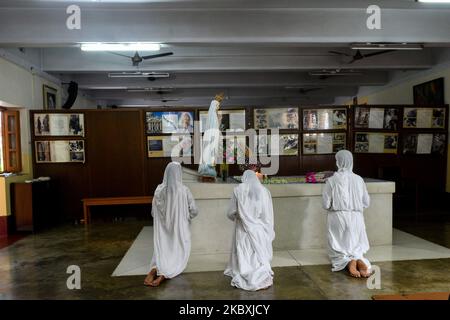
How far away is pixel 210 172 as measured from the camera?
16.9 ft

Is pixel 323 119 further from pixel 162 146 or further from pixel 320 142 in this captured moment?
pixel 162 146

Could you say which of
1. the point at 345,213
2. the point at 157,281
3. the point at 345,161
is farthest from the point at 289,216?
the point at 157,281

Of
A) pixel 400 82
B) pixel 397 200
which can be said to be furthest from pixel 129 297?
pixel 400 82

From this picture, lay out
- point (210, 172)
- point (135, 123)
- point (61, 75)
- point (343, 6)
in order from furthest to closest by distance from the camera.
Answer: point (61, 75), point (135, 123), point (343, 6), point (210, 172)

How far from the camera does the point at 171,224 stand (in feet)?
12.9

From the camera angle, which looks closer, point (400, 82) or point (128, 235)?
point (128, 235)

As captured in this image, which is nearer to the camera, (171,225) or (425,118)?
(171,225)

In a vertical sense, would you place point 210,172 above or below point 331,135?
below

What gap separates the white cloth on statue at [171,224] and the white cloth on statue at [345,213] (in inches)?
68.8

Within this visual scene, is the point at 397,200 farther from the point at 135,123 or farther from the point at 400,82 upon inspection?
the point at 135,123

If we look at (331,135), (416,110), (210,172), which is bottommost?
(210,172)

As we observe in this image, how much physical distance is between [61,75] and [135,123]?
3501 mm

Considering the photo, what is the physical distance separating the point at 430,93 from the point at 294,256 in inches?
254
